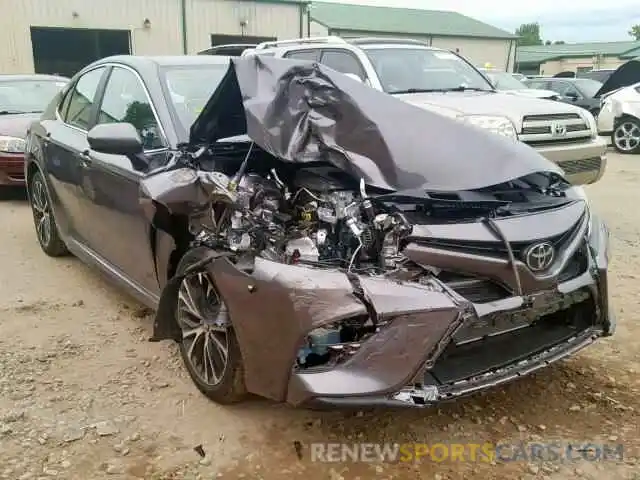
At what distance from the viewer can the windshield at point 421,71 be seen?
23.9 feet

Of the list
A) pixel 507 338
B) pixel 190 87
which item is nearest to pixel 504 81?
pixel 190 87

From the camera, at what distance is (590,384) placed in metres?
3.37

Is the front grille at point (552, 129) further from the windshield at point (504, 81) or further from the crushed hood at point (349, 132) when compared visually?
the windshield at point (504, 81)

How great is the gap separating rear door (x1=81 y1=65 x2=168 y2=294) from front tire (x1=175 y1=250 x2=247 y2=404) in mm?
428

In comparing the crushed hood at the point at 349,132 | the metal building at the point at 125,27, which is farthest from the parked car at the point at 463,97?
the metal building at the point at 125,27

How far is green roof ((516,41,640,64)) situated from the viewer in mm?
41697

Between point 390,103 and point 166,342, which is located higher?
point 390,103

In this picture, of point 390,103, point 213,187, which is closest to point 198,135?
point 213,187

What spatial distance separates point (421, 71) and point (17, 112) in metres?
5.35

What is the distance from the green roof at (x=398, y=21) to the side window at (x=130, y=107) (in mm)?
26729

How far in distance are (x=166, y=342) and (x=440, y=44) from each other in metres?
32.0

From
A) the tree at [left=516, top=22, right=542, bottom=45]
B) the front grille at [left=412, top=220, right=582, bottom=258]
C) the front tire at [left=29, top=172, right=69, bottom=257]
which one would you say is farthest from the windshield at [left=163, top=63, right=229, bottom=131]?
the tree at [left=516, top=22, right=542, bottom=45]

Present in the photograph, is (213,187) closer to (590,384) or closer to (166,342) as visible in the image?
(166,342)

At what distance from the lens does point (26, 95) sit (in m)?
9.16
